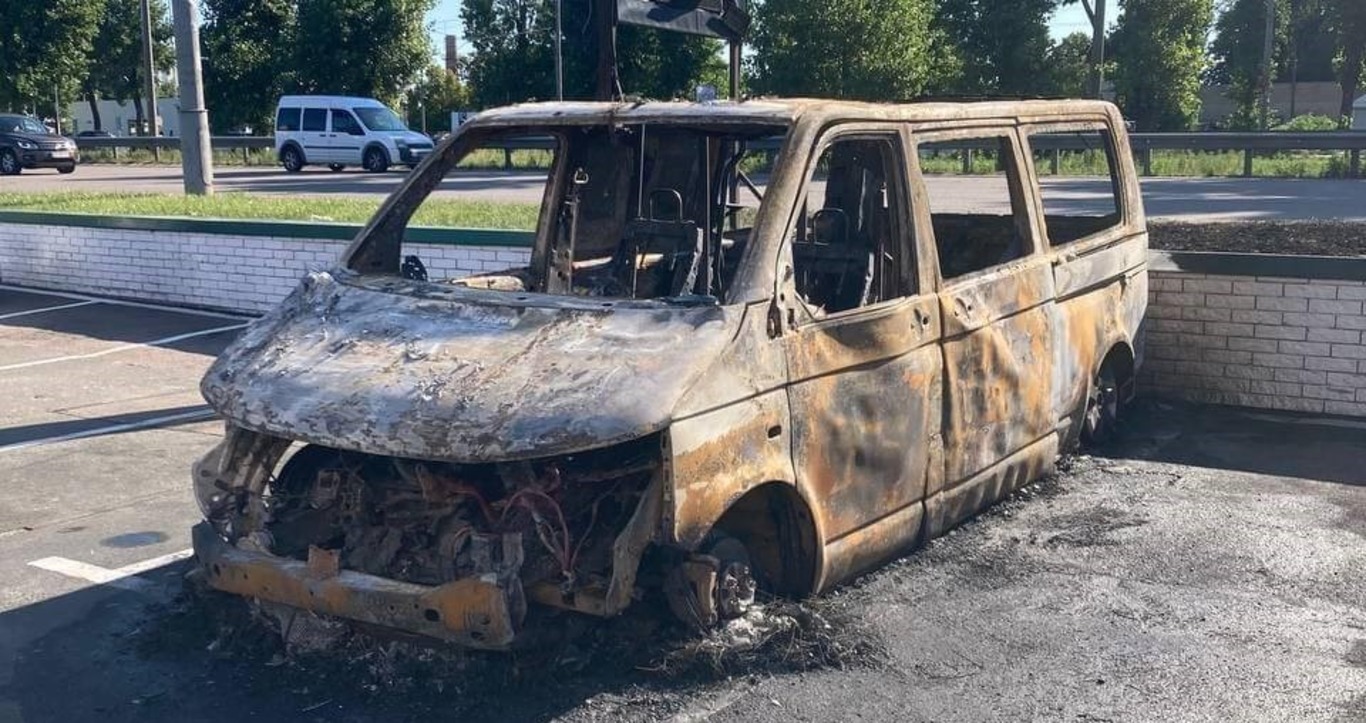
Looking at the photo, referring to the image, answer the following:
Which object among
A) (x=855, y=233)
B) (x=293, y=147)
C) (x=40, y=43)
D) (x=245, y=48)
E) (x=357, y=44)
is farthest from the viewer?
(x=245, y=48)

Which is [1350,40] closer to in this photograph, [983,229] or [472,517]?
[983,229]

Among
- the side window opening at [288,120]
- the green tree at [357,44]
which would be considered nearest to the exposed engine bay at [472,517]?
the side window opening at [288,120]

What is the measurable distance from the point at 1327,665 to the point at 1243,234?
666 centimetres

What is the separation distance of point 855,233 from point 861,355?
0.92 m

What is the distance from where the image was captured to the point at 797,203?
5.15 m

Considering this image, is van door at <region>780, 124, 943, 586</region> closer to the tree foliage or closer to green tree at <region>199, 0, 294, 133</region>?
the tree foliage

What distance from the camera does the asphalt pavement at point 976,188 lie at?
17328mm

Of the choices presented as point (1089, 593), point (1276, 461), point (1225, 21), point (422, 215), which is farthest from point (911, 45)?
point (1225, 21)

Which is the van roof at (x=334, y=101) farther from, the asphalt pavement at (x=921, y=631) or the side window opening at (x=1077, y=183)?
the asphalt pavement at (x=921, y=631)

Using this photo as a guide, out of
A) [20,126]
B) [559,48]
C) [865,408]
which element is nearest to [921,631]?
[865,408]

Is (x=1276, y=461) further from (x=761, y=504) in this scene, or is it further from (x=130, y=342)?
(x=130, y=342)

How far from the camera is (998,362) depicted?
5.98m

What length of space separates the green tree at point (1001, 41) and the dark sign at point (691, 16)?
120 ft

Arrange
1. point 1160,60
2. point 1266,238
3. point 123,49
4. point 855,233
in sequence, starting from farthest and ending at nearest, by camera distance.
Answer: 1. point 123,49
2. point 1160,60
3. point 1266,238
4. point 855,233
